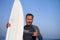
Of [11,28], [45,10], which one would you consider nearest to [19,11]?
[11,28]

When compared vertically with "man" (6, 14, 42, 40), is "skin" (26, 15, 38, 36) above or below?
above

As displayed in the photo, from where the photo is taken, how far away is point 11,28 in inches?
37.9

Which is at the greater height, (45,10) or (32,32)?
(45,10)

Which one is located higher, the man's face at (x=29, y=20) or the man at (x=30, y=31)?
the man's face at (x=29, y=20)

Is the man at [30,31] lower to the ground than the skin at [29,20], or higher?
lower

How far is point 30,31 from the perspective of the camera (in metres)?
Result: 1.01

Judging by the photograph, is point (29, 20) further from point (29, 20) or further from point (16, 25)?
point (16, 25)

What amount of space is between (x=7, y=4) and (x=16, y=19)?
246 millimetres

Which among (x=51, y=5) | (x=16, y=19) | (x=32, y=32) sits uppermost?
(x=51, y=5)

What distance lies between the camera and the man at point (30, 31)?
984 millimetres

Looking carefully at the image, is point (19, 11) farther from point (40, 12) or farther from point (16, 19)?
point (40, 12)

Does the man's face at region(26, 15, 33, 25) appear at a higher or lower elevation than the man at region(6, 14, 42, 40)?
higher

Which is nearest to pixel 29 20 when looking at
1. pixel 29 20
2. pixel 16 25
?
pixel 29 20

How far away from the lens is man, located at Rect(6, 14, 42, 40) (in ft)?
3.23
